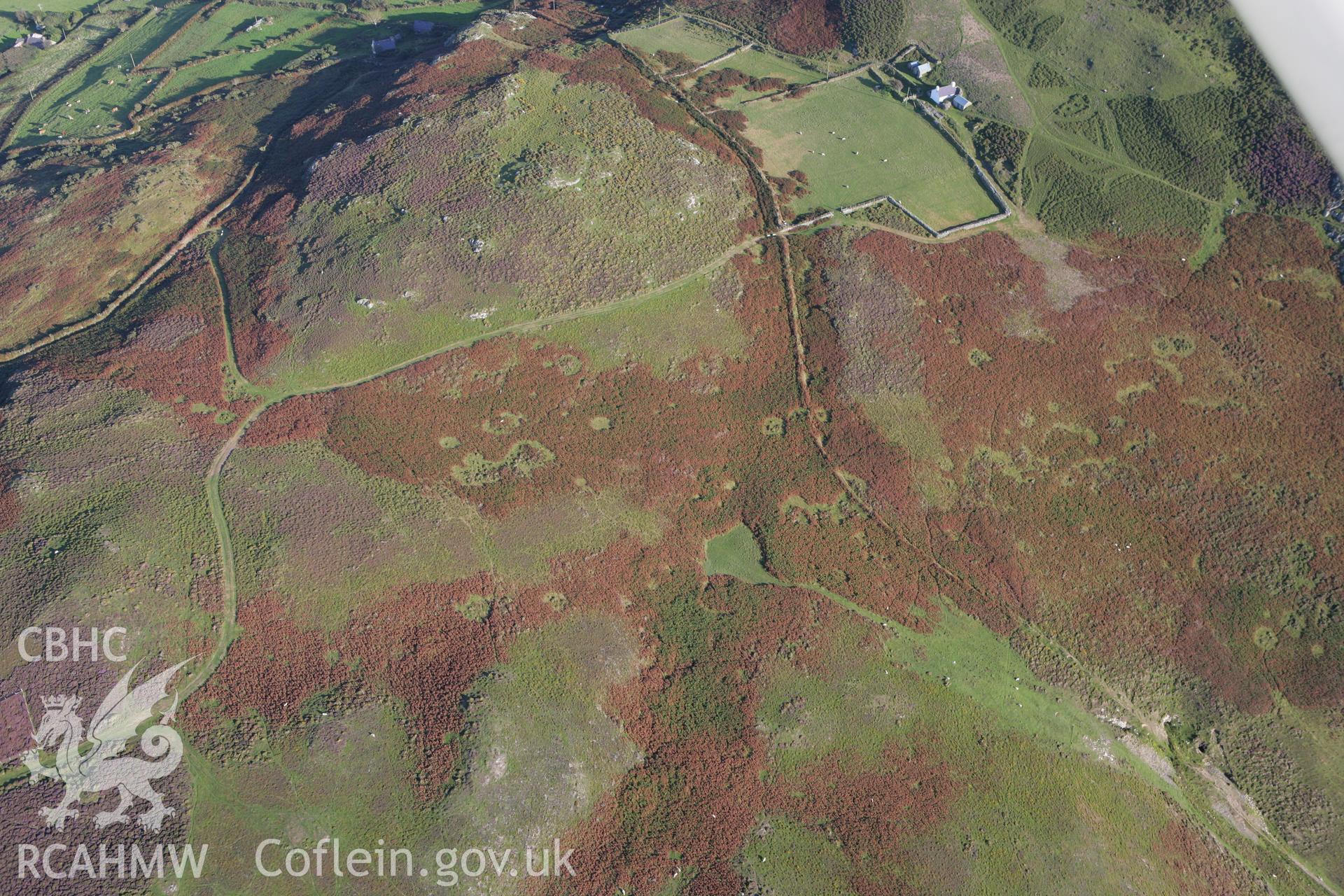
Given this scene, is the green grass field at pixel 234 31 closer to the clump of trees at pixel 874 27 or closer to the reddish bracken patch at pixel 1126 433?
the clump of trees at pixel 874 27

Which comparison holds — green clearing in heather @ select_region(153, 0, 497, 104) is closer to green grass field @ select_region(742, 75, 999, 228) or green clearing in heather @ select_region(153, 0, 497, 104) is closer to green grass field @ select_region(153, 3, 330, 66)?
green grass field @ select_region(153, 3, 330, 66)

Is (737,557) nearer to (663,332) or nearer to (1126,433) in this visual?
(663,332)

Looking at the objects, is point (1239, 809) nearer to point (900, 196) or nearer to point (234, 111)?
point (900, 196)

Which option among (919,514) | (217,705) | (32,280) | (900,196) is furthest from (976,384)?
(32,280)

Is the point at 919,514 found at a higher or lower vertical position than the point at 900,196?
lower

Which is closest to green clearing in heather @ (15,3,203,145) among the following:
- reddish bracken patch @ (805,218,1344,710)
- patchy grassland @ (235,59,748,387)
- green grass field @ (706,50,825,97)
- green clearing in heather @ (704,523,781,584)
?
patchy grassland @ (235,59,748,387)

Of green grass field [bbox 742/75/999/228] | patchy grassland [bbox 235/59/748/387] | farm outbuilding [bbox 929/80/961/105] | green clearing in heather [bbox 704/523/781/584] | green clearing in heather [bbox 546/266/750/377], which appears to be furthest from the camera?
farm outbuilding [bbox 929/80/961/105]

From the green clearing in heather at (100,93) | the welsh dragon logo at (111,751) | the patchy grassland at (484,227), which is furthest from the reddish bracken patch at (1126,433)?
the green clearing in heather at (100,93)
